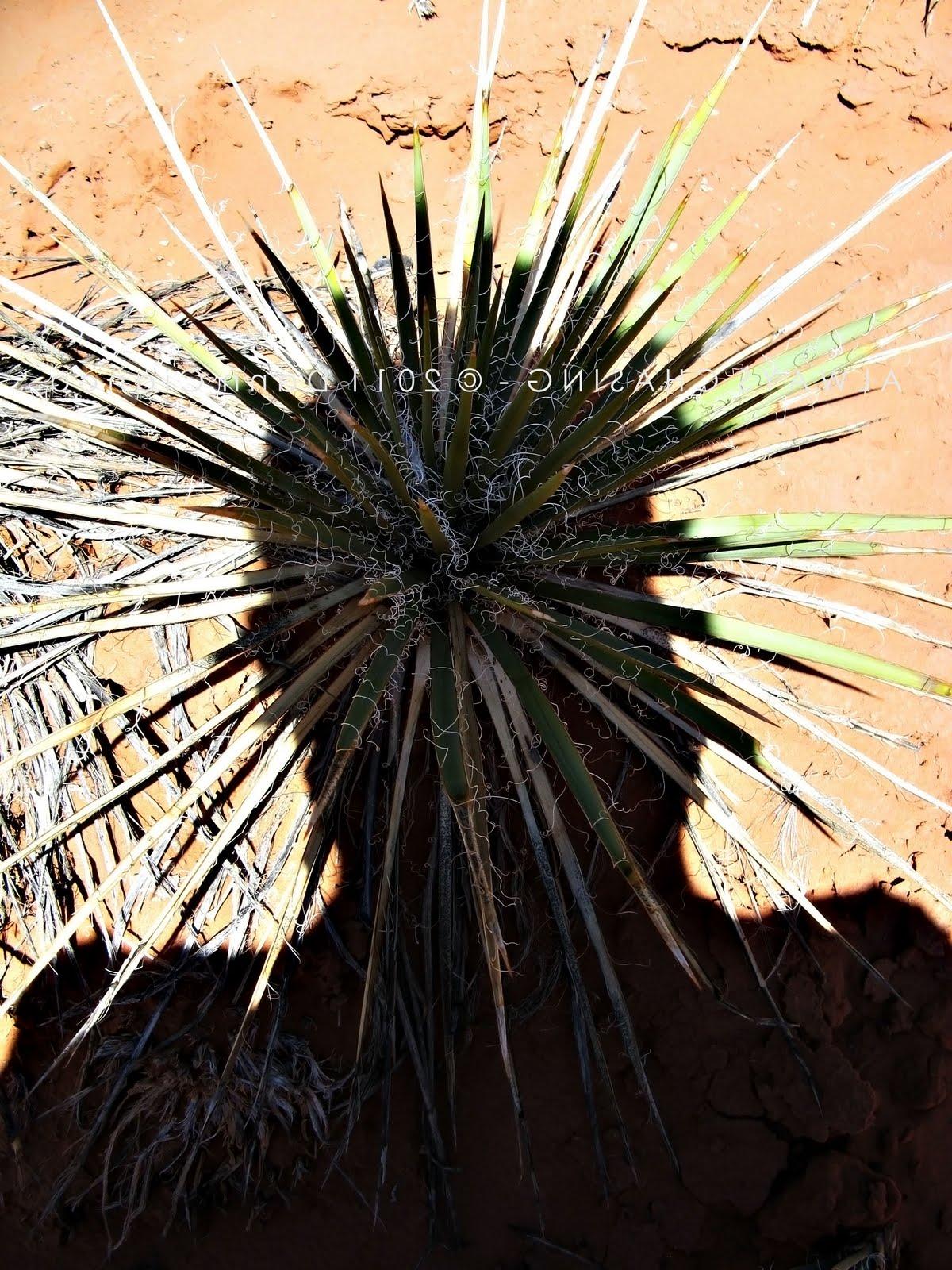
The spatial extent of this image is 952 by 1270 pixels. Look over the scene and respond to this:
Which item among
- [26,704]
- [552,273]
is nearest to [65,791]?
[26,704]

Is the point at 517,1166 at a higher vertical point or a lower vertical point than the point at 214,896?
lower

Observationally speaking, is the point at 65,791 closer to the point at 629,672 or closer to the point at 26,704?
the point at 26,704

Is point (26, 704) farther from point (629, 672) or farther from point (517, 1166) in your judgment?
point (517, 1166)

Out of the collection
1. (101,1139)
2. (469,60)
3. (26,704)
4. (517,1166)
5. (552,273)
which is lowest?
(101,1139)

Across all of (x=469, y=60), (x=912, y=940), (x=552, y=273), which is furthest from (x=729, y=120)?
(x=912, y=940)

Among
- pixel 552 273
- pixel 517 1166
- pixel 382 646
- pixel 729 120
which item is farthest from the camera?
pixel 729 120

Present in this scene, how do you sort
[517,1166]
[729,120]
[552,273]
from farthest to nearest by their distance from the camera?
1. [729,120]
2. [517,1166]
3. [552,273]

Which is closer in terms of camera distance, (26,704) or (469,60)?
(26,704)
